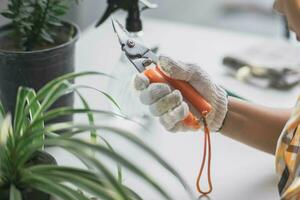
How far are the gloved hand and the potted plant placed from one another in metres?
0.13

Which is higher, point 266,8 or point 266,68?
point 266,68

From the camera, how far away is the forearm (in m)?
0.70

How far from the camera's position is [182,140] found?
0.75 metres

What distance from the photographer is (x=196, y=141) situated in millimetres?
752

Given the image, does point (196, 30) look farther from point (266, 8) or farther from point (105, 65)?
point (266, 8)

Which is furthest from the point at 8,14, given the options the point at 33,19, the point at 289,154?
the point at 289,154

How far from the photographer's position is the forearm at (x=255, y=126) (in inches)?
27.6

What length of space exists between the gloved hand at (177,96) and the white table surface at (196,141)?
7 centimetres

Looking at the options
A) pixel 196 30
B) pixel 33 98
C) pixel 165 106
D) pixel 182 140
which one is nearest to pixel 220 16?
pixel 196 30

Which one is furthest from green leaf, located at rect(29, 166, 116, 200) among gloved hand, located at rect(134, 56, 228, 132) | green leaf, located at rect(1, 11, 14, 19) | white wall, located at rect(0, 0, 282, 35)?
white wall, located at rect(0, 0, 282, 35)

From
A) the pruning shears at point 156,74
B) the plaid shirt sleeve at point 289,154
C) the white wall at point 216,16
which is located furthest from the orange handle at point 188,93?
the white wall at point 216,16

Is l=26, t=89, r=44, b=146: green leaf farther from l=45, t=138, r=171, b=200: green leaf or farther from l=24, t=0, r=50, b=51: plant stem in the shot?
l=24, t=0, r=50, b=51: plant stem

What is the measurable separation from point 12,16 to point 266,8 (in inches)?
61.0

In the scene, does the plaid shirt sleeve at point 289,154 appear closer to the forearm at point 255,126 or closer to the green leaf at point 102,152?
the forearm at point 255,126
